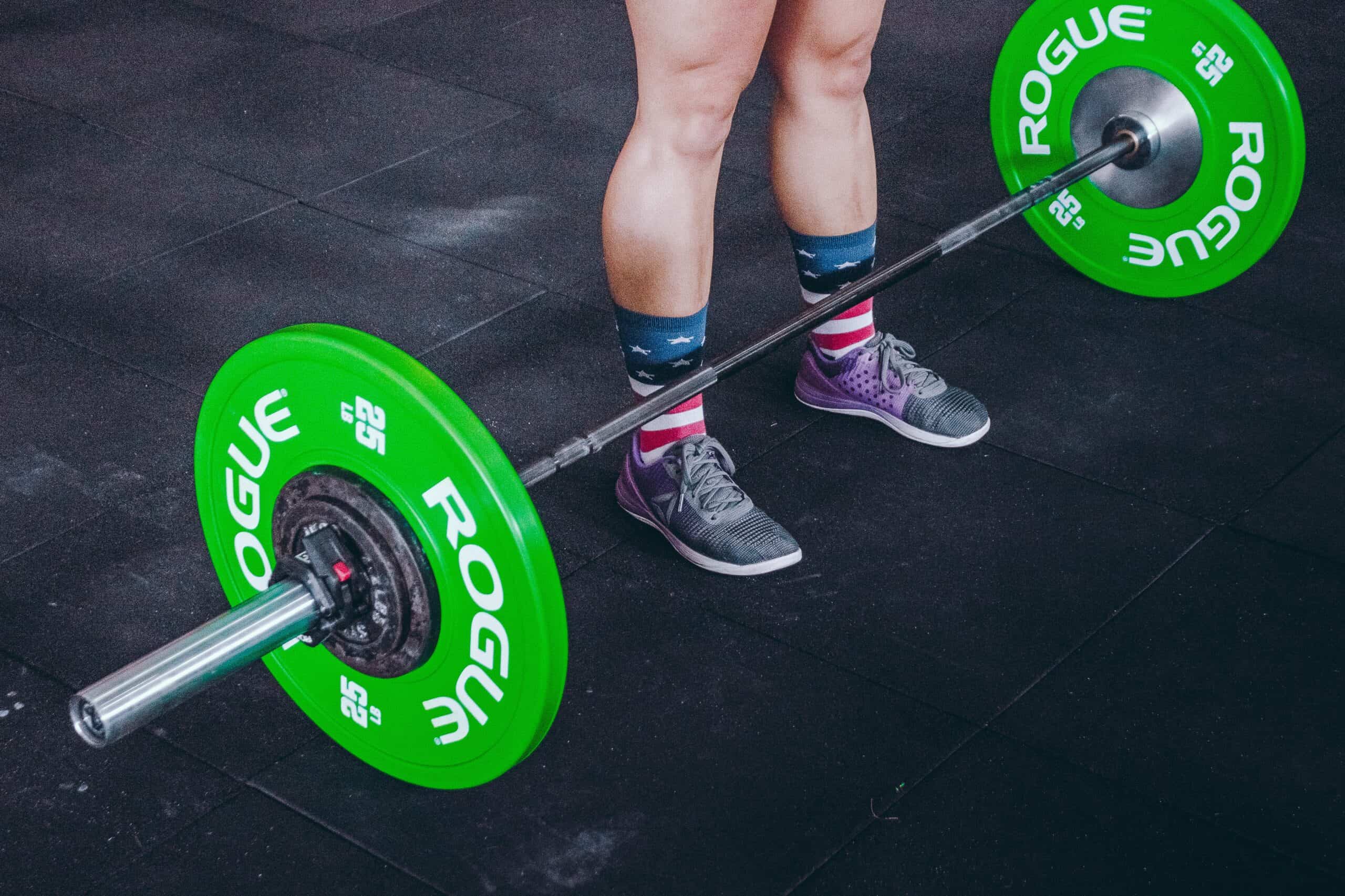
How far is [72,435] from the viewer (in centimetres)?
175

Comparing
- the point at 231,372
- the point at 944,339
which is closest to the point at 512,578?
the point at 231,372

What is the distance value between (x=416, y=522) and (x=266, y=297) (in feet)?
3.36

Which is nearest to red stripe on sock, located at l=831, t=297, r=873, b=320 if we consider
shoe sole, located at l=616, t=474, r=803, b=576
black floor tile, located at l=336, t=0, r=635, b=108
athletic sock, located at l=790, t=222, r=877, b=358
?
athletic sock, located at l=790, t=222, r=877, b=358

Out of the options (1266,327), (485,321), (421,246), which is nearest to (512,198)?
(421,246)

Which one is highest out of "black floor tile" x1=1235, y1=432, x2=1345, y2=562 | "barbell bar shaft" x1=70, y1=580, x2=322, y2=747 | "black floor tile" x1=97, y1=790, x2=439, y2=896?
"barbell bar shaft" x1=70, y1=580, x2=322, y2=747

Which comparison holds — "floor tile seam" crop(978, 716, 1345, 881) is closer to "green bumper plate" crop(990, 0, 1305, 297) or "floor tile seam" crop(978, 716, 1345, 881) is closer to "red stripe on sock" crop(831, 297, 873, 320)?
"red stripe on sock" crop(831, 297, 873, 320)

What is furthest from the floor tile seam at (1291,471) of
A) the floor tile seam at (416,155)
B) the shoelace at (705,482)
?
the floor tile seam at (416,155)

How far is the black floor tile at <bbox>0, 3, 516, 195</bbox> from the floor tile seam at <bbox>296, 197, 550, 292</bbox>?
71mm

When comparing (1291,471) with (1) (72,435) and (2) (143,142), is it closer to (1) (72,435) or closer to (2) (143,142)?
(1) (72,435)

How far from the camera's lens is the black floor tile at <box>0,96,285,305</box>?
82.8 inches

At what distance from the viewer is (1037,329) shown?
193 cm

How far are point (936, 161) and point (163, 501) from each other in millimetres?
1326

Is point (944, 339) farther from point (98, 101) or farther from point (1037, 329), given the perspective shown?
point (98, 101)

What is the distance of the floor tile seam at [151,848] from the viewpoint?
118 centimetres
